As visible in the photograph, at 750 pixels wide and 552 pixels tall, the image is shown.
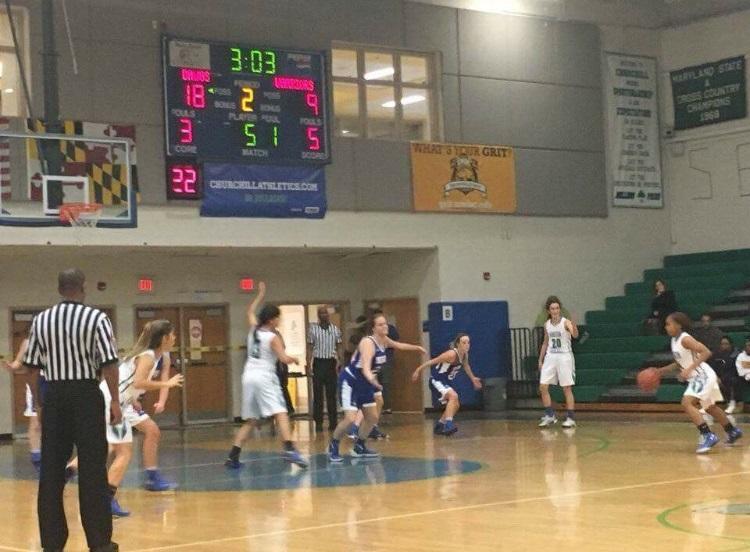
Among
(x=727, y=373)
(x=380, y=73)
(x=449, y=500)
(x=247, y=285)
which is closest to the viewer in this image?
(x=449, y=500)

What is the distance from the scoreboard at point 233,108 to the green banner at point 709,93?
9.12m

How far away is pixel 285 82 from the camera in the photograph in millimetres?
22797

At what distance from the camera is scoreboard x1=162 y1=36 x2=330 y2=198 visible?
21.8 meters

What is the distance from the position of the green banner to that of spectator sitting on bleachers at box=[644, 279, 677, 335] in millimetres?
4545

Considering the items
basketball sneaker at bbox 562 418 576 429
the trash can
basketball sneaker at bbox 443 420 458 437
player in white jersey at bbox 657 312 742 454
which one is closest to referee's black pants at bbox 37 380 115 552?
player in white jersey at bbox 657 312 742 454

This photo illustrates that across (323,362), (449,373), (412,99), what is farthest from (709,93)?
(449,373)

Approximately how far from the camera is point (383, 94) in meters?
24.9

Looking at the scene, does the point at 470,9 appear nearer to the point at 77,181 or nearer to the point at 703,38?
the point at 703,38

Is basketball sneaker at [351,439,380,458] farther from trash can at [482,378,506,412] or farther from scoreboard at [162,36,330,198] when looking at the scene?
trash can at [482,378,506,412]

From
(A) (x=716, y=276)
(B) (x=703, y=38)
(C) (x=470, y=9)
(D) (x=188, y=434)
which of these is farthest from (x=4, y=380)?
(B) (x=703, y=38)

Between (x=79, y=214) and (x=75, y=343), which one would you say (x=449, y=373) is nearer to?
(x=79, y=214)

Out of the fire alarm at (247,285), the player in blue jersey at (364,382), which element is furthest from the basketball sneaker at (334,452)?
the fire alarm at (247,285)

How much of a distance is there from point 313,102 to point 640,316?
8067 mm

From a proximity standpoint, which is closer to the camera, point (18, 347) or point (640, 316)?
point (18, 347)
